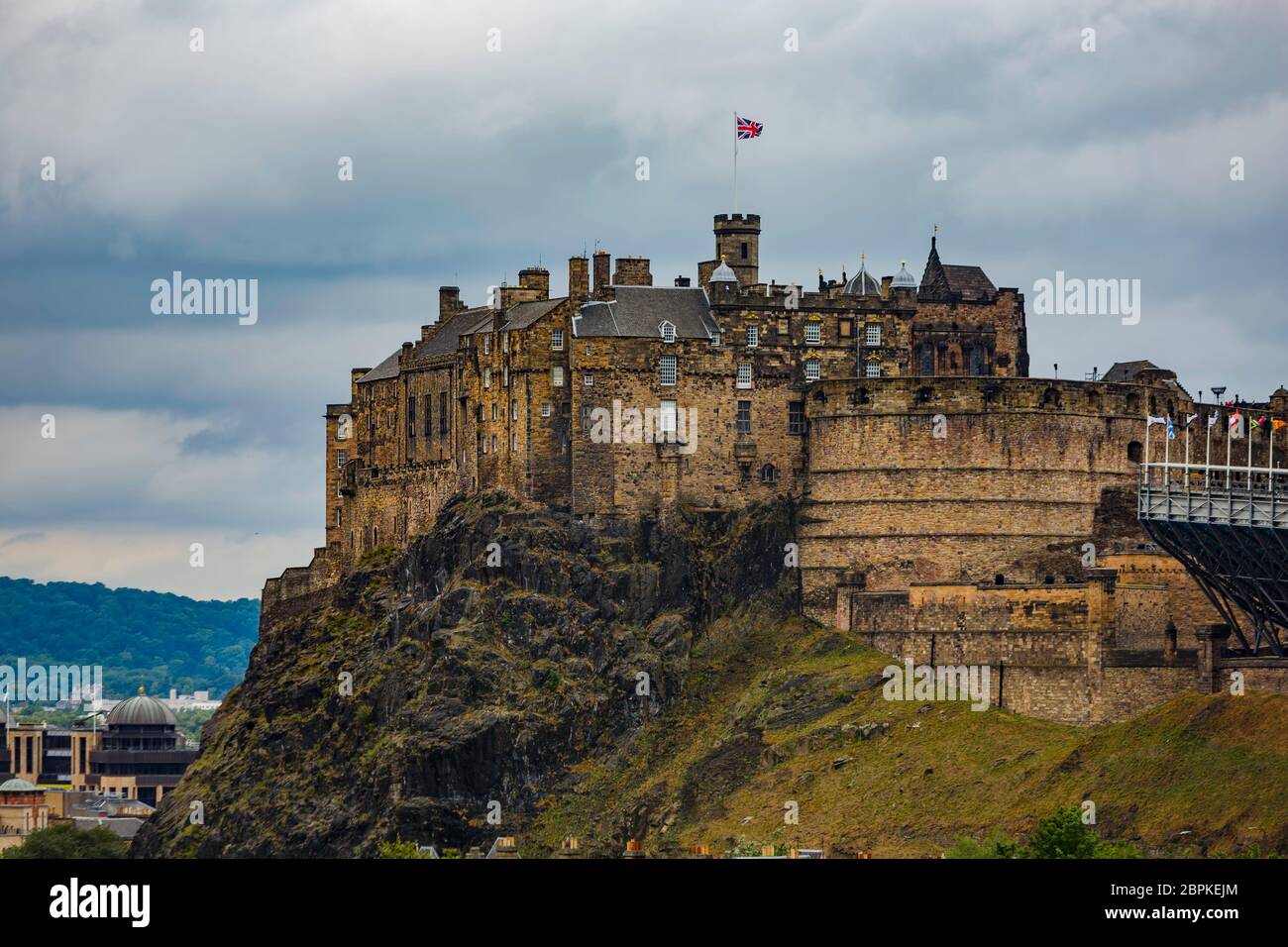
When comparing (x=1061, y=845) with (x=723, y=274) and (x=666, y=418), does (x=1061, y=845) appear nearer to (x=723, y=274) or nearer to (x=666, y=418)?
(x=666, y=418)

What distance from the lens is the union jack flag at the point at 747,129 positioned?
459ft

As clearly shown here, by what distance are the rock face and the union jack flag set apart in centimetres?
1911

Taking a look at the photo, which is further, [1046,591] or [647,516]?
[647,516]

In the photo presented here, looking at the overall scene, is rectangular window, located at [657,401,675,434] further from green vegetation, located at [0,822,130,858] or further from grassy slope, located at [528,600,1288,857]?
green vegetation, located at [0,822,130,858]

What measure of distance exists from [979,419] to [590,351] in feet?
65.3

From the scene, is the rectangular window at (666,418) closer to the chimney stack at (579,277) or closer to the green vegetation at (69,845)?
the chimney stack at (579,277)

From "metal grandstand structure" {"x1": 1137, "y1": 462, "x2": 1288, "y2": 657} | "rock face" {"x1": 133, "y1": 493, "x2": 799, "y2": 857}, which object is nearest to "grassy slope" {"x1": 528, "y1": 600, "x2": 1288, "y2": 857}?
"rock face" {"x1": 133, "y1": 493, "x2": 799, "y2": 857}

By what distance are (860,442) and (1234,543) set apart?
939 inches

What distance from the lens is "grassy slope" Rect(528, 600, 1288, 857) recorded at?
10988cm

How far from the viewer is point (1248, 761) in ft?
360

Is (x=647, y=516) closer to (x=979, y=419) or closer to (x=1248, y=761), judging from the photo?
(x=979, y=419)
